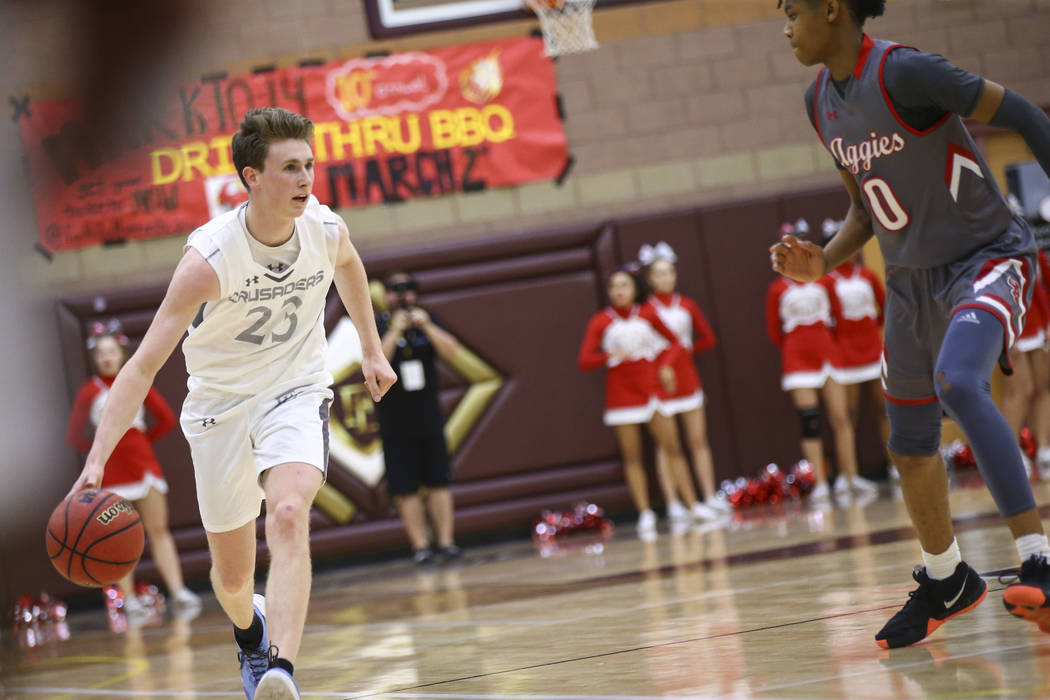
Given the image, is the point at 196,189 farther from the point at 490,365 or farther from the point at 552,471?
Result: the point at 552,471

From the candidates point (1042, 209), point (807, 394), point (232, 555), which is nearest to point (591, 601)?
point (232, 555)

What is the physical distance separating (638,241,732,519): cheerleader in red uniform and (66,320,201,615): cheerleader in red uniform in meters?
3.49

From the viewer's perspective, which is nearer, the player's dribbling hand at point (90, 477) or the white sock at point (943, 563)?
the player's dribbling hand at point (90, 477)

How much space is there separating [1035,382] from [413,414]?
433 centimetres

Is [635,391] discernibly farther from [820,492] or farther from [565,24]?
[565,24]

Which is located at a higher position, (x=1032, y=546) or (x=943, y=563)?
(x=1032, y=546)

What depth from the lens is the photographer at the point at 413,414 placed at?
8719 millimetres

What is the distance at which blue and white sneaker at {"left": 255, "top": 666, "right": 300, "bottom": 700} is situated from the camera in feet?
10.0

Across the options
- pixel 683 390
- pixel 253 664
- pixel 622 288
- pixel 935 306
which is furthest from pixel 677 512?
pixel 935 306

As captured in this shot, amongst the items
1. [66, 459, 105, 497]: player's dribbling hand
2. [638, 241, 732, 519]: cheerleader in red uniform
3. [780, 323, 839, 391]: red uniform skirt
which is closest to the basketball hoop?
[638, 241, 732, 519]: cheerleader in red uniform

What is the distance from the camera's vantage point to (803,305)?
30.7 ft

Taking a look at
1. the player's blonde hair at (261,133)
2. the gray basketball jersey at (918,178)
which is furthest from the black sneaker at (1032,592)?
the player's blonde hair at (261,133)

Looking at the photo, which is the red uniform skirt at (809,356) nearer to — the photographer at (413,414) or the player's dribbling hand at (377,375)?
the photographer at (413,414)

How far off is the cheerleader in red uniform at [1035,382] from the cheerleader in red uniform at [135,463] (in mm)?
5644
